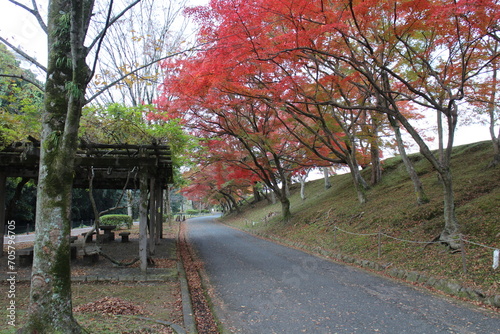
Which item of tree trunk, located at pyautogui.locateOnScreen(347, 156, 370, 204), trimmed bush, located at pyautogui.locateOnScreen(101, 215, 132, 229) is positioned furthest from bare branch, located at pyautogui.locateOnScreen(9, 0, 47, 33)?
trimmed bush, located at pyautogui.locateOnScreen(101, 215, 132, 229)

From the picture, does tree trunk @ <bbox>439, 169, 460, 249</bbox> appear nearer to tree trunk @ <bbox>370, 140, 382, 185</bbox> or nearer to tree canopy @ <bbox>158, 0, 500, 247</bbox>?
tree canopy @ <bbox>158, 0, 500, 247</bbox>

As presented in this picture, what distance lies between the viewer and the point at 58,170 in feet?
11.1

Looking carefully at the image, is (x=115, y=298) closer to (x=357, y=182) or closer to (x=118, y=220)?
(x=357, y=182)

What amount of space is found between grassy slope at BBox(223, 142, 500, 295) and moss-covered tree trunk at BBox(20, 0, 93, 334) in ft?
21.0

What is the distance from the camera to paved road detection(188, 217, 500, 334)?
437 centimetres

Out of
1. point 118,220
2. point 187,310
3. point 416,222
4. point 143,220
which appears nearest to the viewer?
point 187,310

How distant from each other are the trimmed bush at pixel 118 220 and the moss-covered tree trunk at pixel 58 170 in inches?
893

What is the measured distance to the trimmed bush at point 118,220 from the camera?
24406 millimetres

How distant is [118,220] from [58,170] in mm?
23603

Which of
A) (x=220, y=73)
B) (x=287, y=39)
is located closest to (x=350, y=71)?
(x=287, y=39)

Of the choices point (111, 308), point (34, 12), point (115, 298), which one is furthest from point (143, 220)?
point (34, 12)

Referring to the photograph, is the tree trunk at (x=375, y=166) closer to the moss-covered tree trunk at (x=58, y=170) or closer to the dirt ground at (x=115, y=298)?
the dirt ground at (x=115, y=298)

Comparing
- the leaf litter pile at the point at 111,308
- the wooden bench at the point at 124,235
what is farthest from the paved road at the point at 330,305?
the wooden bench at the point at 124,235

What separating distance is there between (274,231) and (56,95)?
15.1 meters
